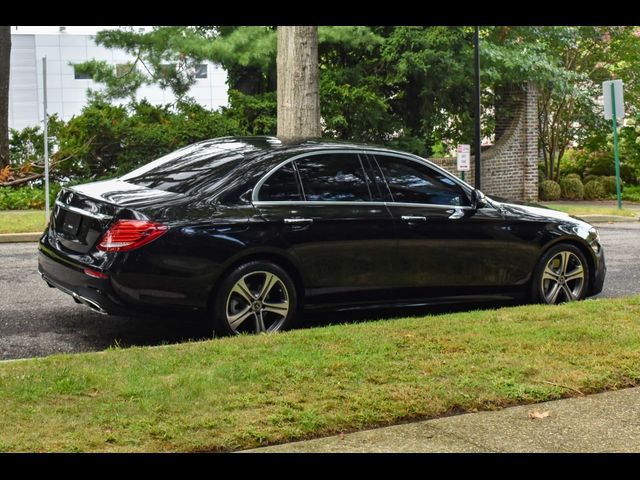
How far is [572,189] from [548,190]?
134 centimetres

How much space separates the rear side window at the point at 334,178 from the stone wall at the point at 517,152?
1975cm

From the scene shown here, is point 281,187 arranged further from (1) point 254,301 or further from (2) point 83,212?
(2) point 83,212

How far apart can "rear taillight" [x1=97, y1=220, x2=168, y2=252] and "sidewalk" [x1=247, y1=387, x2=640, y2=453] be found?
273 cm

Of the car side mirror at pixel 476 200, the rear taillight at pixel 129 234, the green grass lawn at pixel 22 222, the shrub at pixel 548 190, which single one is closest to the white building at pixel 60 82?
the shrub at pixel 548 190

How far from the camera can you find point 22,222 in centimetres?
1605

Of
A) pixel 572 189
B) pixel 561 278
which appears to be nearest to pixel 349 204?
pixel 561 278

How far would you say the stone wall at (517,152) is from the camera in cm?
2758

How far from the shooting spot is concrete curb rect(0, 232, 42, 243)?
47.5ft

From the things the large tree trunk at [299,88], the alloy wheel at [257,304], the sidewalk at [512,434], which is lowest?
the sidewalk at [512,434]

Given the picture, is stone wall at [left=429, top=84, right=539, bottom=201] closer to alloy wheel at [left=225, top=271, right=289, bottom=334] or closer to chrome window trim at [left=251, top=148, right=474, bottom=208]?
chrome window trim at [left=251, top=148, right=474, bottom=208]

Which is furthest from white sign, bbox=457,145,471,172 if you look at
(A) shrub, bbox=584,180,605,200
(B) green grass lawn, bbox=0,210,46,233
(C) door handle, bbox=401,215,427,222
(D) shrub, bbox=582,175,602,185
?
(C) door handle, bbox=401,215,427,222

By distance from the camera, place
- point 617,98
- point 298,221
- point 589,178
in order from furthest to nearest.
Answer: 1. point 589,178
2. point 617,98
3. point 298,221

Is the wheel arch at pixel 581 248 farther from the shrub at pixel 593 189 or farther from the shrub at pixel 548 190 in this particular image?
the shrub at pixel 593 189

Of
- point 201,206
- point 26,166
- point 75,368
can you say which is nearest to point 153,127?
point 26,166
